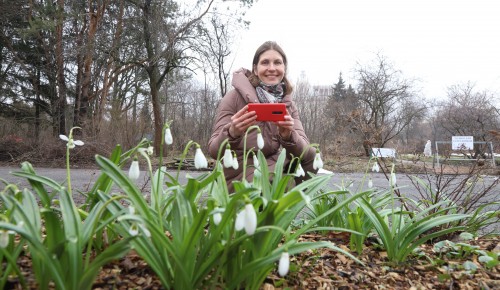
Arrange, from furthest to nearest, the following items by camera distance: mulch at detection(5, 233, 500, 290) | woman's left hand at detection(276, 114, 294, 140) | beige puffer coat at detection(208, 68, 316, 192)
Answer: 1. beige puffer coat at detection(208, 68, 316, 192)
2. woman's left hand at detection(276, 114, 294, 140)
3. mulch at detection(5, 233, 500, 290)

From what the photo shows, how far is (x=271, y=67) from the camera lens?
9.29 feet

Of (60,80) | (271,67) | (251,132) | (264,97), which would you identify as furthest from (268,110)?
(60,80)

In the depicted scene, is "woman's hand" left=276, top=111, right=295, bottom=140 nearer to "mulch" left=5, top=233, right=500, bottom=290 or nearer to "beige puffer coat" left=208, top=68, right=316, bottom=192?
"beige puffer coat" left=208, top=68, right=316, bottom=192

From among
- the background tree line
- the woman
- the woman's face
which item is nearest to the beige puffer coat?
the woman

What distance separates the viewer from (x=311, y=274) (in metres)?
1.74

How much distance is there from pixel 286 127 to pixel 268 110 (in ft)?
0.85

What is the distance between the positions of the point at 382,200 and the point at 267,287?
1404 mm

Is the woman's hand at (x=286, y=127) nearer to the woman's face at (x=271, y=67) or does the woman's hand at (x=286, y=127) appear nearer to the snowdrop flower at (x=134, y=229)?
the woman's face at (x=271, y=67)

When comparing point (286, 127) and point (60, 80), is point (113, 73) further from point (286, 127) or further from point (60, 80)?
point (286, 127)

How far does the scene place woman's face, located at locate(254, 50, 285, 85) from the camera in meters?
2.84

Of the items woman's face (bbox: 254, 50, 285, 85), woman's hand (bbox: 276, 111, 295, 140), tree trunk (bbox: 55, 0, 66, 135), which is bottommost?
woman's hand (bbox: 276, 111, 295, 140)

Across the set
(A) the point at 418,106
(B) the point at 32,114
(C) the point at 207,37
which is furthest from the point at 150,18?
(A) the point at 418,106

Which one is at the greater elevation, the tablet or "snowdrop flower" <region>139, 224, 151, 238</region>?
the tablet

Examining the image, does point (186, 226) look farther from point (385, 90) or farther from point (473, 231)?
point (385, 90)
